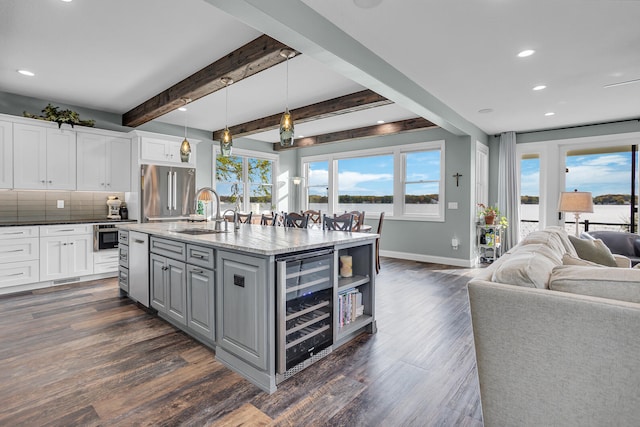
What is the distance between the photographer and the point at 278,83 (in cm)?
410

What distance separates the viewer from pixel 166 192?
5.58m

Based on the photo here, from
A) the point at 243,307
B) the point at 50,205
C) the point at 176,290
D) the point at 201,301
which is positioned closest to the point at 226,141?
the point at 176,290

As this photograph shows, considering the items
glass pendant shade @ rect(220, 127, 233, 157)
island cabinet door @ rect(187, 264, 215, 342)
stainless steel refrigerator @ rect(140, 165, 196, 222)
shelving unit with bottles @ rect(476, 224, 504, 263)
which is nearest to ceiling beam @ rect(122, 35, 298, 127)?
glass pendant shade @ rect(220, 127, 233, 157)

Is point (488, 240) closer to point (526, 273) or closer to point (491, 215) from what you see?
point (491, 215)

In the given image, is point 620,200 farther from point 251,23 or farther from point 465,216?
point 251,23

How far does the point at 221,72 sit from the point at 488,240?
531 cm

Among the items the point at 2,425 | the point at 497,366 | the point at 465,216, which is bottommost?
the point at 2,425

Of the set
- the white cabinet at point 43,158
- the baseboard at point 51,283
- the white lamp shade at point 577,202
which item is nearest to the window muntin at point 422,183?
the white lamp shade at point 577,202

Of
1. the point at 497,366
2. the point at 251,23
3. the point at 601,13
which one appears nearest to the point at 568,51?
the point at 601,13

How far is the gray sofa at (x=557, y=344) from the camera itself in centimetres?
121

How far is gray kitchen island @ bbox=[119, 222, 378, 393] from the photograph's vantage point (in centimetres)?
206

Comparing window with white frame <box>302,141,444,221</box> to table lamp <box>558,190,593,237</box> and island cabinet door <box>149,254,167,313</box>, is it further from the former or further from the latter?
island cabinet door <box>149,254,167,313</box>

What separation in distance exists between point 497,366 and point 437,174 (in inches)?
212

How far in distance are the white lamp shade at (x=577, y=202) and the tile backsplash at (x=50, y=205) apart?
23.4 ft
